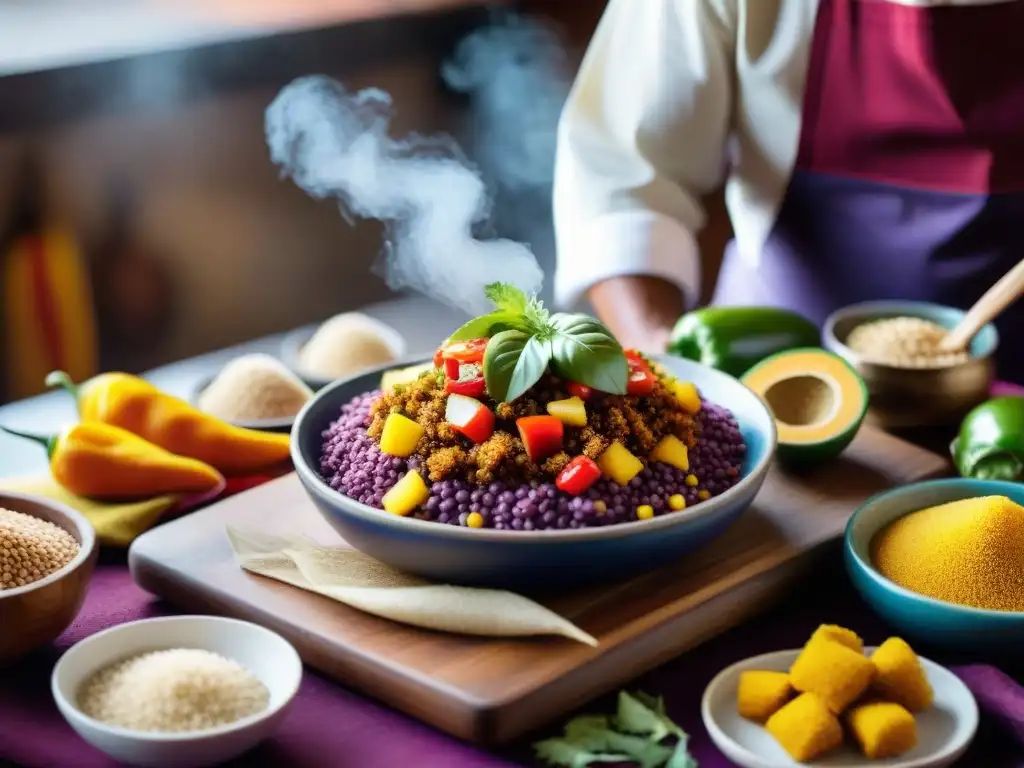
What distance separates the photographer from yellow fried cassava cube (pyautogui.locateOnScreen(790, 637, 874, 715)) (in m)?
1.08

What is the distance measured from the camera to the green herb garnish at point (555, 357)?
1314 mm

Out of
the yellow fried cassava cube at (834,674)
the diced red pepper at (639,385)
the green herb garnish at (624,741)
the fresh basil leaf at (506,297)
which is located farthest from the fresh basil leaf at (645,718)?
the fresh basil leaf at (506,297)

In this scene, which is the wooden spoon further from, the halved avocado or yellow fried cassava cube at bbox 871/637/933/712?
yellow fried cassava cube at bbox 871/637/933/712

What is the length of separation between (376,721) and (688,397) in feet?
1.67

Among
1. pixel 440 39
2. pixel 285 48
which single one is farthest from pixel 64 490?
pixel 440 39

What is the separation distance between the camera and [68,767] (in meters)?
1.11

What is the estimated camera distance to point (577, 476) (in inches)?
49.9

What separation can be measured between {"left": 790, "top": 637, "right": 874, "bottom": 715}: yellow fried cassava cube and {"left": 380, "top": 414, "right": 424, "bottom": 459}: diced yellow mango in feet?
1.49

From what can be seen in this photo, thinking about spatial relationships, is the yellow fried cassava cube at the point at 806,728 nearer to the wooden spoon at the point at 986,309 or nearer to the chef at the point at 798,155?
the wooden spoon at the point at 986,309

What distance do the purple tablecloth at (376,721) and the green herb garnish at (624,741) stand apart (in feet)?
0.07

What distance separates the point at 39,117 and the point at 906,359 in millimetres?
1731

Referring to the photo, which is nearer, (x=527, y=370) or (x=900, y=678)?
(x=900, y=678)

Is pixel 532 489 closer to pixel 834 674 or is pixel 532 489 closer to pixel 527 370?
pixel 527 370

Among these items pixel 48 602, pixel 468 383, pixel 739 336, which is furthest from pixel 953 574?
pixel 48 602
